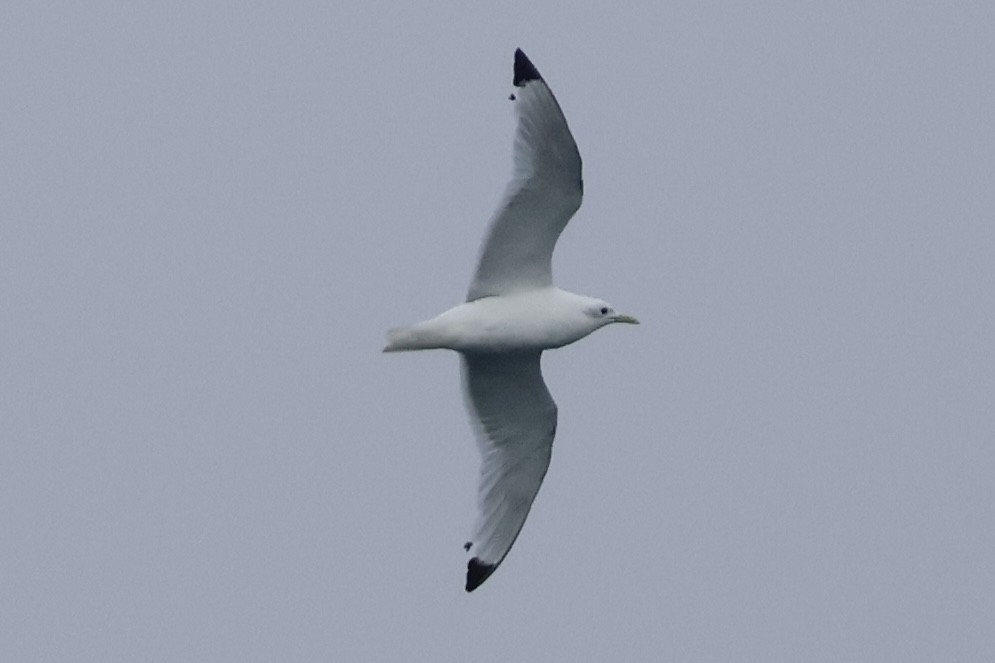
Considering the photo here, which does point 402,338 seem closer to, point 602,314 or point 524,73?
point 602,314

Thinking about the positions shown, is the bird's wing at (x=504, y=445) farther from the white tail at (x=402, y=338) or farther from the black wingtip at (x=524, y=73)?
the black wingtip at (x=524, y=73)

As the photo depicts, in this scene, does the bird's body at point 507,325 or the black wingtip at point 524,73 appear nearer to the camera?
the black wingtip at point 524,73

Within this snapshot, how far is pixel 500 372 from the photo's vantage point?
1912cm

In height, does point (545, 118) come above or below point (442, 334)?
above

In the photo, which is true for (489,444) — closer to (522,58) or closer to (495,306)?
(495,306)

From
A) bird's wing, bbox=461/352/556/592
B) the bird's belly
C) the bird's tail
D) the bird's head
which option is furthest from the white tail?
the bird's head

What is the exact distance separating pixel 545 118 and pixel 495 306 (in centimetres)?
149

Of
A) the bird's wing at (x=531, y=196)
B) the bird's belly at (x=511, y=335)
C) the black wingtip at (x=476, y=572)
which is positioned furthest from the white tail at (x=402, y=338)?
the black wingtip at (x=476, y=572)

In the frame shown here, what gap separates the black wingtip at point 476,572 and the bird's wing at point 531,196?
214cm

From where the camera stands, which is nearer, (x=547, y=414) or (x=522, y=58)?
(x=522, y=58)

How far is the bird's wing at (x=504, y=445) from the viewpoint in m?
19.2

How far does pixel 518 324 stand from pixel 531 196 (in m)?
1.01

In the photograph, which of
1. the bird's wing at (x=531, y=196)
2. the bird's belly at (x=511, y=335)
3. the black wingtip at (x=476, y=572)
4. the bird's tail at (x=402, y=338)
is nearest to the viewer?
the bird's wing at (x=531, y=196)

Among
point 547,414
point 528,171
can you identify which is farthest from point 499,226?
point 547,414
